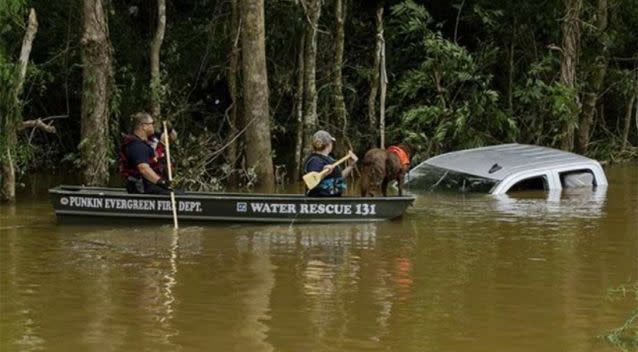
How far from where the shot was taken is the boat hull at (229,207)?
15617 millimetres

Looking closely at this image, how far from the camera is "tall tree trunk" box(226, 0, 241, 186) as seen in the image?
2333 cm

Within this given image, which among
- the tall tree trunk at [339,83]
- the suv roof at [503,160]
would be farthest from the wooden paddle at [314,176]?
the tall tree trunk at [339,83]

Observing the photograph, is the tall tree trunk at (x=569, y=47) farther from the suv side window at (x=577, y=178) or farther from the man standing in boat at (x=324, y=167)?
the man standing in boat at (x=324, y=167)

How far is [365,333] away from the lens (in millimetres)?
9109

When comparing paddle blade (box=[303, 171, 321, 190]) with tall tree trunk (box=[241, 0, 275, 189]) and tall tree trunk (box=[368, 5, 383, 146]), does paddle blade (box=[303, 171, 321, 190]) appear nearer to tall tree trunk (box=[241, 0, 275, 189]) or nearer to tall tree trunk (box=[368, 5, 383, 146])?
tall tree trunk (box=[241, 0, 275, 189])

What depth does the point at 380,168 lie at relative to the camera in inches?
656

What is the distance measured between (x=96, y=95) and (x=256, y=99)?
12.3 ft

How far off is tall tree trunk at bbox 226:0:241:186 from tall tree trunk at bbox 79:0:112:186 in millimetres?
3782

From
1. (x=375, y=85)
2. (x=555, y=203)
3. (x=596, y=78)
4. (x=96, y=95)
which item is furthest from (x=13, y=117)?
(x=596, y=78)

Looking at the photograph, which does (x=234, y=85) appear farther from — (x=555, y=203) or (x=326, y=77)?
(x=555, y=203)

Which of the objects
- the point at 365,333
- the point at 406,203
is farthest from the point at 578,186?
the point at 365,333

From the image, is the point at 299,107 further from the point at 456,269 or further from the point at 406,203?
the point at 456,269

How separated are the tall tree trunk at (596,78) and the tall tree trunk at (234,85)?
30.5ft

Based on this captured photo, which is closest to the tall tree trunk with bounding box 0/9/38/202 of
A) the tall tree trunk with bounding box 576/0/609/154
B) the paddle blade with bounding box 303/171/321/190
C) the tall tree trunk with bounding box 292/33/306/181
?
the paddle blade with bounding box 303/171/321/190
